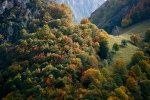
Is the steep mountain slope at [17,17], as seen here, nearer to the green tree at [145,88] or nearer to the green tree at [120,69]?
the green tree at [120,69]

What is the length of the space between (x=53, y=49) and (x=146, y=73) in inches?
2094

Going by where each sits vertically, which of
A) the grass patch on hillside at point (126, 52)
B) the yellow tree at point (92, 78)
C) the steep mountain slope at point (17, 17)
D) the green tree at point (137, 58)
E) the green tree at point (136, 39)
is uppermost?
the steep mountain slope at point (17, 17)

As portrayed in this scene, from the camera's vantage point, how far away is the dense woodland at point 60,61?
111625 millimetres

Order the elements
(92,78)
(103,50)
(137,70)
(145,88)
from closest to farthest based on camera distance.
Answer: (92,78), (145,88), (137,70), (103,50)

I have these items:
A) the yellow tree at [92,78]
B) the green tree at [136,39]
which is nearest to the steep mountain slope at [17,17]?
the yellow tree at [92,78]

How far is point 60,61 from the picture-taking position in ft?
421

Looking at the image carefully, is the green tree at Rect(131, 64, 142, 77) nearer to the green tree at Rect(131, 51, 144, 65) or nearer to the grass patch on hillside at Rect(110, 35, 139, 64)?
the green tree at Rect(131, 51, 144, 65)

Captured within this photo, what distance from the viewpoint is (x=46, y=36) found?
493 ft

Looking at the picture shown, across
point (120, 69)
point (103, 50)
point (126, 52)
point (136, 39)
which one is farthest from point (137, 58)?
point (136, 39)

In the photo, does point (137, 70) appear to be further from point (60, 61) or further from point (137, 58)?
point (60, 61)

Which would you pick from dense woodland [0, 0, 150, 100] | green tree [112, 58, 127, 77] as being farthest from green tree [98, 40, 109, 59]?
green tree [112, 58, 127, 77]

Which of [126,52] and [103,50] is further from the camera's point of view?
[126,52]

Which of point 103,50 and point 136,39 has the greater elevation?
point 136,39

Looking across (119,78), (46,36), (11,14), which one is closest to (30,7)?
(11,14)
